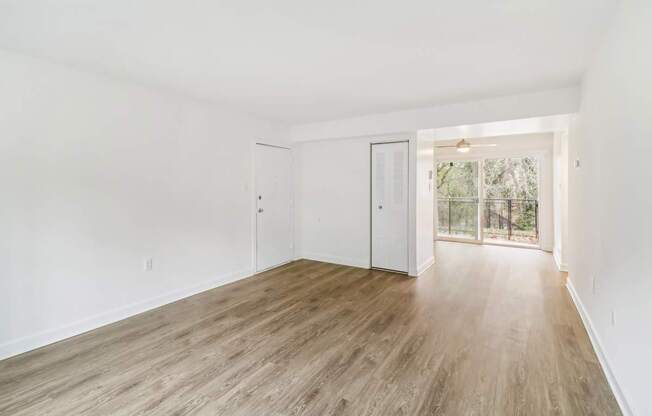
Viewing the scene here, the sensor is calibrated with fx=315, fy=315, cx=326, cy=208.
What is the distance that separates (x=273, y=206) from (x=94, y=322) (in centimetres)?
272

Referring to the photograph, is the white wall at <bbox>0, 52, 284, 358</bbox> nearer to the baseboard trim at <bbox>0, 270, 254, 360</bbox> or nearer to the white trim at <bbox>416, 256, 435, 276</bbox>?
the baseboard trim at <bbox>0, 270, 254, 360</bbox>

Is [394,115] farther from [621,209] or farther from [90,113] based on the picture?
[90,113]

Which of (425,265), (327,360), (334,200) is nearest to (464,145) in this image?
(425,265)

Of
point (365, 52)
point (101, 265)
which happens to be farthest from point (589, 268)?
point (101, 265)

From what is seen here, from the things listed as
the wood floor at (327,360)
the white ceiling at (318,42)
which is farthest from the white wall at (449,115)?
the wood floor at (327,360)

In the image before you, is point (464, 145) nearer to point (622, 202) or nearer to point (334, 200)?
point (334, 200)

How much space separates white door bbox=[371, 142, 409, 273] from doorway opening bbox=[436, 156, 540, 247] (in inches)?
131

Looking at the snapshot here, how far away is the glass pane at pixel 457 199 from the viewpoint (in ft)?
23.8

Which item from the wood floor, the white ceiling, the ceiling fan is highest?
the ceiling fan

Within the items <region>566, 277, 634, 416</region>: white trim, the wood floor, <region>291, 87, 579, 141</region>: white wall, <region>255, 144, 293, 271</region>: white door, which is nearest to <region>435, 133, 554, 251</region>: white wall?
<region>291, 87, 579, 141</region>: white wall

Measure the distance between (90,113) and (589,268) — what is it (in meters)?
4.76

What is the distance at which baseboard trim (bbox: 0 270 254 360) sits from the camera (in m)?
2.49

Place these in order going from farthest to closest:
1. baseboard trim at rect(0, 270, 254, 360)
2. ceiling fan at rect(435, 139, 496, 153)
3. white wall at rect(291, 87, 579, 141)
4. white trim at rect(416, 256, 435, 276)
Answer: ceiling fan at rect(435, 139, 496, 153)
white trim at rect(416, 256, 435, 276)
white wall at rect(291, 87, 579, 141)
baseboard trim at rect(0, 270, 254, 360)

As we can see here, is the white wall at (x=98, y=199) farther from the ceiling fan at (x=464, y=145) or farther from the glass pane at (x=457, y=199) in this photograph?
the glass pane at (x=457, y=199)
